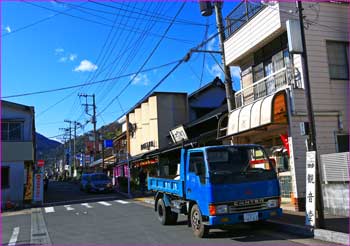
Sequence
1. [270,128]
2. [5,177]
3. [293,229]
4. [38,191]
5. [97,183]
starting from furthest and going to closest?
[97,183] < [5,177] < [38,191] < [270,128] < [293,229]

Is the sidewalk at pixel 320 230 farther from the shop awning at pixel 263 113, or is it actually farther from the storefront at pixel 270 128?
the shop awning at pixel 263 113

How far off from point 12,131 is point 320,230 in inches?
1049

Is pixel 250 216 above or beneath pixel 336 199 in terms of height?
beneath

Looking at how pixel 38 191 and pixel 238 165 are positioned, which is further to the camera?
pixel 38 191

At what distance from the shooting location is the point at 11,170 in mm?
29656

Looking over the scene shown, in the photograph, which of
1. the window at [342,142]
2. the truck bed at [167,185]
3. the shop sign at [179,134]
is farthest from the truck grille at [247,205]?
the shop sign at [179,134]

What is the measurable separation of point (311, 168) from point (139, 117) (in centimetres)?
3134

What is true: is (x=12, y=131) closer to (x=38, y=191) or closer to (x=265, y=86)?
(x=38, y=191)

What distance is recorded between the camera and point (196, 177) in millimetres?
10836

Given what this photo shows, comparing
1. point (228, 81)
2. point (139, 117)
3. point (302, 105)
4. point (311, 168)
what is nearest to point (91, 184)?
point (139, 117)

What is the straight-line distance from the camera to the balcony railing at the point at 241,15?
54.9 feet

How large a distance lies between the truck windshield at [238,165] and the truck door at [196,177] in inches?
11.4

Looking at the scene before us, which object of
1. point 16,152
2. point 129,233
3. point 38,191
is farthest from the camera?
point 16,152

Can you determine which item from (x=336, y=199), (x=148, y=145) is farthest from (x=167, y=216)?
(x=148, y=145)
